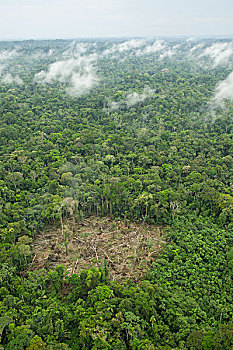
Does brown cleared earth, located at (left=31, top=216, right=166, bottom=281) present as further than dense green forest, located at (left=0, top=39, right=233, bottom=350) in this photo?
Yes

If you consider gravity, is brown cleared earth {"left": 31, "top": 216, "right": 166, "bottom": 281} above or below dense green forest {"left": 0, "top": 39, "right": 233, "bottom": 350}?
below

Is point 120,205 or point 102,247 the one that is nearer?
point 102,247

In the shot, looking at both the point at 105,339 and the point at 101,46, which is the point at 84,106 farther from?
the point at 101,46

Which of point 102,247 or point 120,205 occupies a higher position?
point 120,205

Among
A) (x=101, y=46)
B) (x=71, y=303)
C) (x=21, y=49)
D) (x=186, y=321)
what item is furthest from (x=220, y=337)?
(x=101, y=46)
